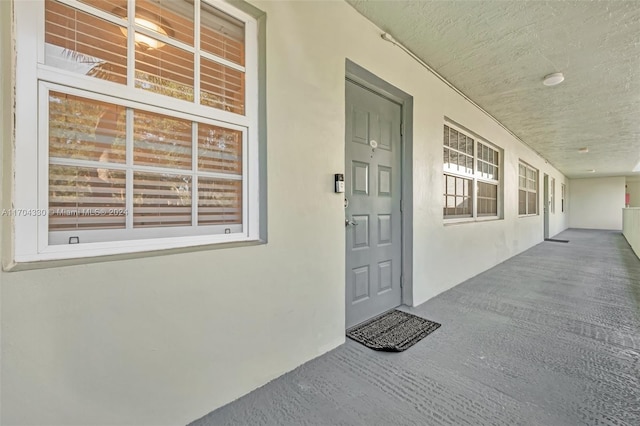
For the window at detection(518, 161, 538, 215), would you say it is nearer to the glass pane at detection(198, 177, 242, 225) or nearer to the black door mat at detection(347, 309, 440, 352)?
the black door mat at detection(347, 309, 440, 352)

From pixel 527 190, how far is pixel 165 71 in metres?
8.33

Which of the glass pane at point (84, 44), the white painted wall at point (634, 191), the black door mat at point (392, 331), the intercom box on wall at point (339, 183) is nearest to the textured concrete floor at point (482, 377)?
the black door mat at point (392, 331)

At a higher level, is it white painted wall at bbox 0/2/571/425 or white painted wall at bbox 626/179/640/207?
white painted wall at bbox 626/179/640/207

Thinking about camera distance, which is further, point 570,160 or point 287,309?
point 570,160

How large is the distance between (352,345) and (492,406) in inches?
36.6

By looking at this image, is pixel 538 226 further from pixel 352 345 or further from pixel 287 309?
pixel 287 309

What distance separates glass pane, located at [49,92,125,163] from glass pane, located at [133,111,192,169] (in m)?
0.06

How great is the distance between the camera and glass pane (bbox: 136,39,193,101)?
1.25 metres

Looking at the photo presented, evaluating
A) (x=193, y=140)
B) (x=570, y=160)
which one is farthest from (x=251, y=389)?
(x=570, y=160)

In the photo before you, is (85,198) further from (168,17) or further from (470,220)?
(470,220)

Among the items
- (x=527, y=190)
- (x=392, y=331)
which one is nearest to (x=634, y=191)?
(x=527, y=190)

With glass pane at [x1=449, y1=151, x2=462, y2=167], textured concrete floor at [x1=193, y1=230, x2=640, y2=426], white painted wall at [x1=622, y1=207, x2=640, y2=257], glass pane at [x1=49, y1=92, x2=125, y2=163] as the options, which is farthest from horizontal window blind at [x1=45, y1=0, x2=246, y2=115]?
white painted wall at [x1=622, y1=207, x2=640, y2=257]

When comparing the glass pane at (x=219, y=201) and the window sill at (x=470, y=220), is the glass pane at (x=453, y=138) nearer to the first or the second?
the window sill at (x=470, y=220)

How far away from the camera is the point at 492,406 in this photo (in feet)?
4.68
